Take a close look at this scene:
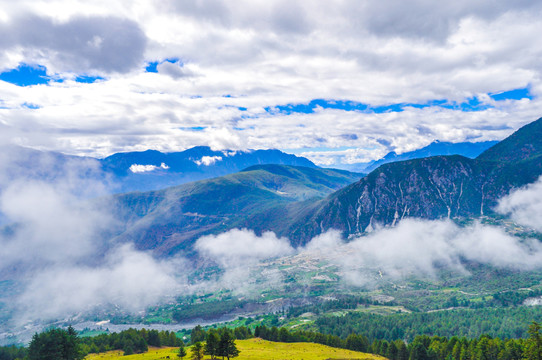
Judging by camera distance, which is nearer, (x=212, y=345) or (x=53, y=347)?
(x=53, y=347)

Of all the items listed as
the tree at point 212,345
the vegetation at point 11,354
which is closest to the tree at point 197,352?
the tree at point 212,345

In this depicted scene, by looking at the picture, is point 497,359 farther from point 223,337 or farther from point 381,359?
point 223,337

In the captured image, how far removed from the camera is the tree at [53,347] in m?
89.1

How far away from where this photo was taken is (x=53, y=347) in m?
89.4

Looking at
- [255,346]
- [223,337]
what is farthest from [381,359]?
[223,337]

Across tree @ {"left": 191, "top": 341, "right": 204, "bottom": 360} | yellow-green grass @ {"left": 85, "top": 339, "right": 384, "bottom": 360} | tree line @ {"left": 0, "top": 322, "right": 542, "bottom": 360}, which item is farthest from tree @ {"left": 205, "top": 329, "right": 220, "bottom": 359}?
yellow-green grass @ {"left": 85, "top": 339, "right": 384, "bottom": 360}

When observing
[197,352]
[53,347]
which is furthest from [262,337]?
[53,347]

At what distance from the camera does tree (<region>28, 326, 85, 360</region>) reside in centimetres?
8912

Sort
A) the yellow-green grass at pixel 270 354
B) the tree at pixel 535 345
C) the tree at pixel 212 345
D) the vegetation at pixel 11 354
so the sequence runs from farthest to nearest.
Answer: the vegetation at pixel 11 354
the yellow-green grass at pixel 270 354
the tree at pixel 212 345
the tree at pixel 535 345

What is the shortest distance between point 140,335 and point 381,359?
366 feet

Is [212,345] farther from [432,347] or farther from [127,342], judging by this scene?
[432,347]

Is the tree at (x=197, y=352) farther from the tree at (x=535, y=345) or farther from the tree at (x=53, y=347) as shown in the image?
the tree at (x=535, y=345)

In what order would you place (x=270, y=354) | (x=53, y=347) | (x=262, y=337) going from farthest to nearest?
(x=262, y=337), (x=270, y=354), (x=53, y=347)

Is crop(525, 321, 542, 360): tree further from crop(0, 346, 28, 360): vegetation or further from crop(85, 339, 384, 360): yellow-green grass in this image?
crop(0, 346, 28, 360): vegetation
